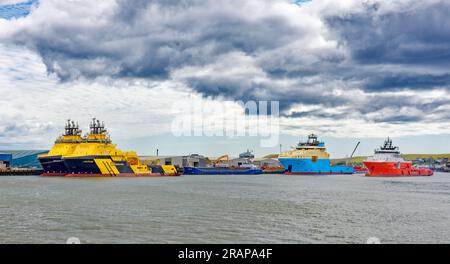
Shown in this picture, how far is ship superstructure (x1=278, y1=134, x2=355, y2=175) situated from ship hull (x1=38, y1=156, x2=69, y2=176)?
226ft

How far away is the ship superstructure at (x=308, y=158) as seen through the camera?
135625mm

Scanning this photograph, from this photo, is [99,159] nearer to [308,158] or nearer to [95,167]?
[95,167]

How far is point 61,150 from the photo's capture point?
107m

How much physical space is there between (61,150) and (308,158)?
244ft

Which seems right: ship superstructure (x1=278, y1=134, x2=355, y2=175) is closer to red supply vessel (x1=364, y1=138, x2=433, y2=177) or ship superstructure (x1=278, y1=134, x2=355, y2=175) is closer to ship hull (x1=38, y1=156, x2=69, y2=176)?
red supply vessel (x1=364, y1=138, x2=433, y2=177)

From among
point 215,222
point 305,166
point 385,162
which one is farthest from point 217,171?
point 215,222

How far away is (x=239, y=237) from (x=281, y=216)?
32.3 ft

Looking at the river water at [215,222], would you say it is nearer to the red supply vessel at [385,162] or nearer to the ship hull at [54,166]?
the ship hull at [54,166]

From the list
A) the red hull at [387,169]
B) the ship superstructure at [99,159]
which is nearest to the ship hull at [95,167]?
the ship superstructure at [99,159]

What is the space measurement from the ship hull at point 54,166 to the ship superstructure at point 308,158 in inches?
2707

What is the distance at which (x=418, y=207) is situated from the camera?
42.7m

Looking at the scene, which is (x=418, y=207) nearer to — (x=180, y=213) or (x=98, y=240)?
(x=180, y=213)

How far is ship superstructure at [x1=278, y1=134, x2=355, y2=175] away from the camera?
13562 cm
